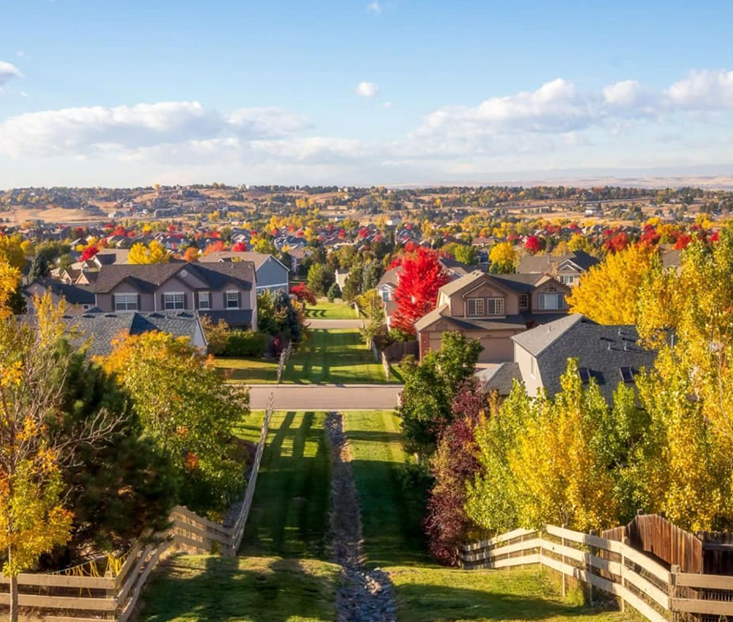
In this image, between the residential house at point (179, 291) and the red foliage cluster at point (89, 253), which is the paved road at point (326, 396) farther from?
the red foliage cluster at point (89, 253)

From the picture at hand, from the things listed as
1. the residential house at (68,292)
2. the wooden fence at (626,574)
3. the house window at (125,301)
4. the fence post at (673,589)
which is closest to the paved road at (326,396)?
the house window at (125,301)

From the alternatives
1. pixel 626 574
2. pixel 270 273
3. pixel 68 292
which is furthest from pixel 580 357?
pixel 270 273

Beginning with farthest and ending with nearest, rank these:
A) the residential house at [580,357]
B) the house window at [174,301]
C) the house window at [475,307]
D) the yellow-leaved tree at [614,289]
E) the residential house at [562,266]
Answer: the residential house at [562,266]
the house window at [174,301]
the house window at [475,307]
the yellow-leaved tree at [614,289]
the residential house at [580,357]

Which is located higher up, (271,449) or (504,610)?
(504,610)

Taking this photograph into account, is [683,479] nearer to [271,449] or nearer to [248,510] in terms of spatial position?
[248,510]

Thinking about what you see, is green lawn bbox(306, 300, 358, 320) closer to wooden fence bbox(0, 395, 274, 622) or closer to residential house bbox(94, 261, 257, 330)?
residential house bbox(94, 261, 257, 330)

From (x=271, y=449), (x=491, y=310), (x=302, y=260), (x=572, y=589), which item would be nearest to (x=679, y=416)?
(x=572, y=589)
